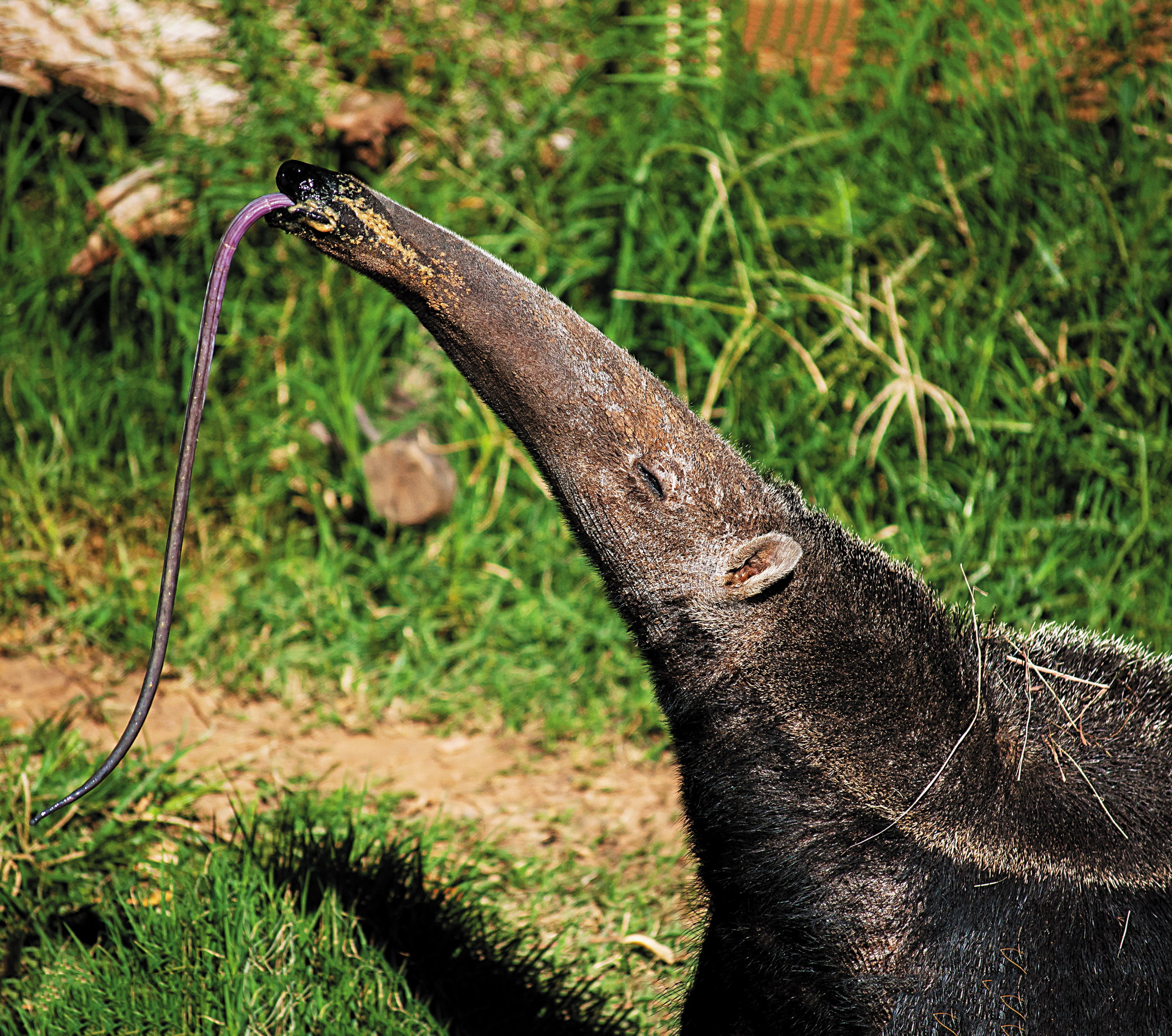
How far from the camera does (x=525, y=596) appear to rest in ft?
15.0

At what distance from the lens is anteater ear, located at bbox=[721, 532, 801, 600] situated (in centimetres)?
199

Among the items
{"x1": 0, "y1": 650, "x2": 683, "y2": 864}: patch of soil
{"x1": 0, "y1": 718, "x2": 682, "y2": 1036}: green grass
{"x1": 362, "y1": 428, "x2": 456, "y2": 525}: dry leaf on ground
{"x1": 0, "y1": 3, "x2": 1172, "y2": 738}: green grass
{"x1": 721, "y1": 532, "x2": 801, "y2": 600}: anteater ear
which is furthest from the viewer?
{"x1": 362, "y1": 428, "x2": 456, "y2": 525}: dry leaf on ground

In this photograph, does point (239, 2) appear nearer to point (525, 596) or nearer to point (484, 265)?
point (525, 596)

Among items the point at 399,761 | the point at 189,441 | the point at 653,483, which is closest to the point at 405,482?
the point at 399,761

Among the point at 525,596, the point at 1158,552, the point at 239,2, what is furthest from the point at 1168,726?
the point at 239,2

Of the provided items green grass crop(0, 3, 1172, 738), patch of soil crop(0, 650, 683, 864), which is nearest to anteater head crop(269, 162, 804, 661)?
patch of soil crop(0, 650, 683, 864)

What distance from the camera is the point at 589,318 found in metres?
5.04

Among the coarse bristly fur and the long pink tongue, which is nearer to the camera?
the long pink tongue

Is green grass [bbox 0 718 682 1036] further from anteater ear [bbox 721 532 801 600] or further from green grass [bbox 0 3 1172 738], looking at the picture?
anteater ear [bbox 721 532 801 600]

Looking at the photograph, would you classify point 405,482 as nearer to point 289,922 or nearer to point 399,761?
point 399,761

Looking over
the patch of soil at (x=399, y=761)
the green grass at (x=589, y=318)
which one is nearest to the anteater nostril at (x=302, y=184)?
the patch of soil at (x=399, y=761)

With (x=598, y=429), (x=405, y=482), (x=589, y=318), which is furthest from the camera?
(x=589, y=318)

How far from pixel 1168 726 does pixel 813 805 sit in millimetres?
748

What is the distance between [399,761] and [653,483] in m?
2.27
